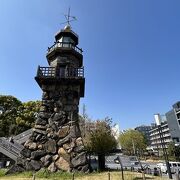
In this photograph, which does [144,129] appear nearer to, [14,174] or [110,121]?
[110,121]

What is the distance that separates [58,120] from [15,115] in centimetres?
2623

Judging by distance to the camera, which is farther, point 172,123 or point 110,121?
point 172,123

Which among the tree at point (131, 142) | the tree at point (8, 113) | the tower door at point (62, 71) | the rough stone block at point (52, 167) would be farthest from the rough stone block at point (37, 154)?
the tree at point (131, 142)

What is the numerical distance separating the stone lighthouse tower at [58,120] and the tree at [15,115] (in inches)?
883

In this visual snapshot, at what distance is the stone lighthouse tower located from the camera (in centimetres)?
1473

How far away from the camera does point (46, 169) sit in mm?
14367

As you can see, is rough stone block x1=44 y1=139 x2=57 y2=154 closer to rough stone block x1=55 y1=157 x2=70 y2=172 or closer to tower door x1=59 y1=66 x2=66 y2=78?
rough stone block x1=55 y1=157 x2=70 y2=172

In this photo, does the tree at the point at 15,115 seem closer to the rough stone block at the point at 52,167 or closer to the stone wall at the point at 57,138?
the stone wall at the point at 57,138

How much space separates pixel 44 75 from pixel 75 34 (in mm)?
7353

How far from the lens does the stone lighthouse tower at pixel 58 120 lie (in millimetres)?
14727

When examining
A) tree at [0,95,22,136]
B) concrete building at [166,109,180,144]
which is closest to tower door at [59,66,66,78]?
tree at [0,95,22,136]

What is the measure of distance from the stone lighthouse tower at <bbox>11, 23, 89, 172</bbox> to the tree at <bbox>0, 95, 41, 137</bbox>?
22.4 meters

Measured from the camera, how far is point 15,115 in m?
38.8

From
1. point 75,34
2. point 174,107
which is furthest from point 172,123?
point 75,34
